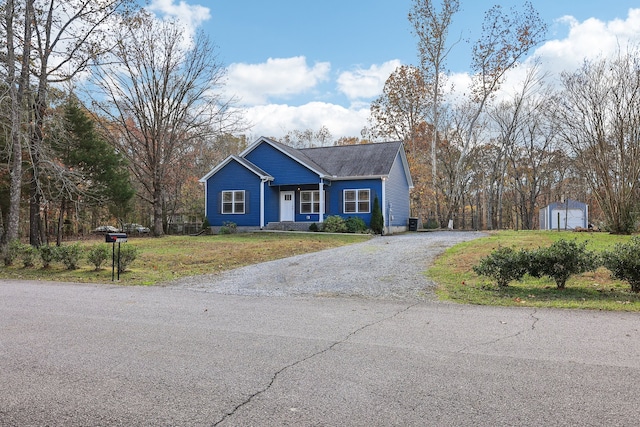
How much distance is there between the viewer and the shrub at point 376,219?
23.4m

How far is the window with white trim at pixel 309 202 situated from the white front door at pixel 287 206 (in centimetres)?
58

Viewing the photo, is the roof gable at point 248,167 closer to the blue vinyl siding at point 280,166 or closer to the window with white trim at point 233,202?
the blue vinyl siding at point 280,166

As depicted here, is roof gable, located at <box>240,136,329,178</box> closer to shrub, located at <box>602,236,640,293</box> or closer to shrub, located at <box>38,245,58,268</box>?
shrub, located at <box>38,245,58,268</box>

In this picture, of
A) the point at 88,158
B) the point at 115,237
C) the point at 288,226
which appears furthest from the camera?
the point at 288,226

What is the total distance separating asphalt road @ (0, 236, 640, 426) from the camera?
3.02 metres

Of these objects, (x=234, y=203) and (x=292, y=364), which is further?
(x=234, y=203)

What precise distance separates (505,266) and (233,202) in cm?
1987

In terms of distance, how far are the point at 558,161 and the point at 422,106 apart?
50.1 feet

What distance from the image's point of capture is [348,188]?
2491 centimetres

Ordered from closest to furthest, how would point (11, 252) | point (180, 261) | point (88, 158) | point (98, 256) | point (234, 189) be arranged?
1. point (98, 256)
2. point (11, 252)
3. point (180, 261)
4. point (88, 158)
5. point (234, 189)

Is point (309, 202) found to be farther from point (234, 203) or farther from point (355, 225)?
point (234, 203)

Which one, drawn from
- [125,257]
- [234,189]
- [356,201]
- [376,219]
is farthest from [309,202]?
[125,257]

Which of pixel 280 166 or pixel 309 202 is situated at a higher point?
pixel 280 166

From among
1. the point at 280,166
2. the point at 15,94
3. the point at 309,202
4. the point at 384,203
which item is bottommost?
the point at 384,203
